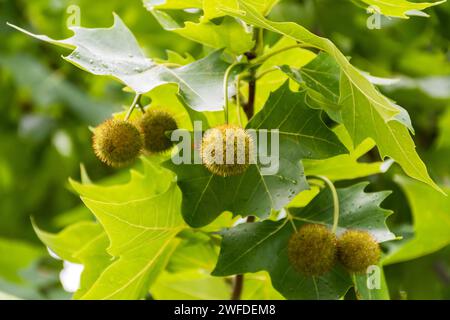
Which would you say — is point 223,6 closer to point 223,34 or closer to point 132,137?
point 223,34

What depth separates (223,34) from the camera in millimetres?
2533

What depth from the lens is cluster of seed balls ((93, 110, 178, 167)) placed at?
2424 mm

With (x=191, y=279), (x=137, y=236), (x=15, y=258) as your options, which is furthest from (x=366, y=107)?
(x=15, y=258)

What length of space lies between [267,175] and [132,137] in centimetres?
41

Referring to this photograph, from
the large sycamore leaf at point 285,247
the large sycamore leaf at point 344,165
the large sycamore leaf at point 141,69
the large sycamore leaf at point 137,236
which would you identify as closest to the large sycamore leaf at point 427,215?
the large sycamore leaf at point 344,165

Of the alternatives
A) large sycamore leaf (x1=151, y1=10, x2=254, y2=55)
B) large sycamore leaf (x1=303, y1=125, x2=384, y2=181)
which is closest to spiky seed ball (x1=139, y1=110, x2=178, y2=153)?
large sycamore leaf (x1=151, y1=10, x2=254, y2=55)

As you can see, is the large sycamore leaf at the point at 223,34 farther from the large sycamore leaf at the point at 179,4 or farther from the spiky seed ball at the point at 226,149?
the spiky seed ball at the point at 226,149

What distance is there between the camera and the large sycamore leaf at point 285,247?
2504 mm

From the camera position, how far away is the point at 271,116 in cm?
245

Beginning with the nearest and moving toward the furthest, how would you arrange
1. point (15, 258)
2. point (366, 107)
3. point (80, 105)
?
point (366, 107), point (15, 258), point (80, 105)
